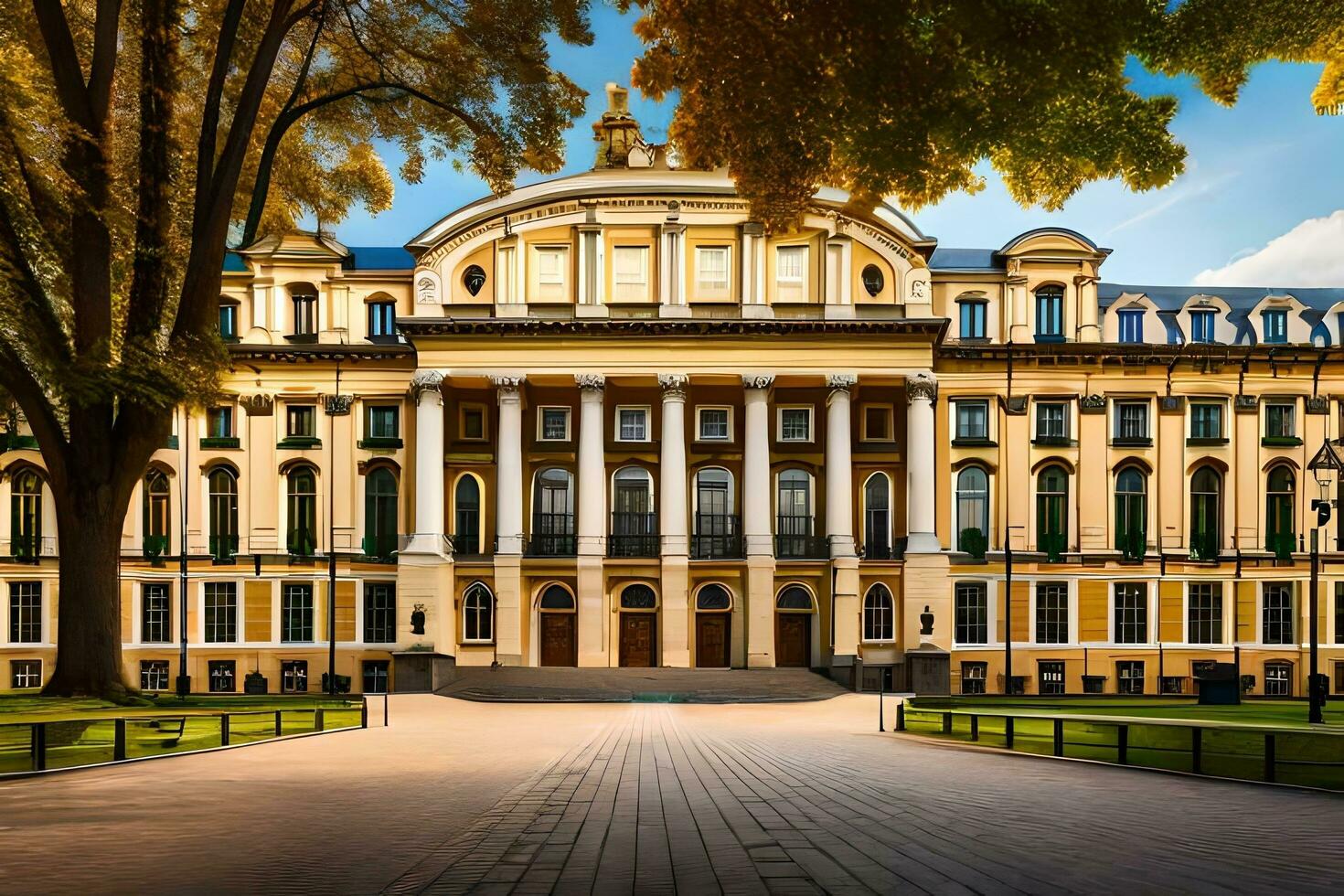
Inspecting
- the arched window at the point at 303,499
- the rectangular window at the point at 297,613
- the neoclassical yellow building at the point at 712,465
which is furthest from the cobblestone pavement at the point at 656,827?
the arched window at the point at 303,499

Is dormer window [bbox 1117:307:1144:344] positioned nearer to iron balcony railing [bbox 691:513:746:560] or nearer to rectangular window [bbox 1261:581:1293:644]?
rectangular window [bbox 1261:581:1293:644]

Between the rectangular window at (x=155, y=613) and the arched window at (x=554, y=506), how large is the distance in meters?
16.7

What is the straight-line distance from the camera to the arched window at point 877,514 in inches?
1813

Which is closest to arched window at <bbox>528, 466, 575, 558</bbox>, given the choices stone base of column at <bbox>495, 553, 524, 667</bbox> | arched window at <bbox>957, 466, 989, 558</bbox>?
stone base of column at <bbox>495, 553, 524, 667</bbox>

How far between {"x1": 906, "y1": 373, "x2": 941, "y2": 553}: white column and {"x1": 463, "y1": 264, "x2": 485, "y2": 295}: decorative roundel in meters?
19.6

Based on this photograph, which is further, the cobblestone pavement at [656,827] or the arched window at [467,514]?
the arched window at [467,514]

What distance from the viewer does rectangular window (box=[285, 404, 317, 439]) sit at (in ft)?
154

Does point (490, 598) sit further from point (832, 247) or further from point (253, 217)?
point (253, 217)

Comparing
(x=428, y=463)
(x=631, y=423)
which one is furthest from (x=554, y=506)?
(x=428, y=463)

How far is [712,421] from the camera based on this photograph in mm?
46781

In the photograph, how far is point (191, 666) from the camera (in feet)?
146

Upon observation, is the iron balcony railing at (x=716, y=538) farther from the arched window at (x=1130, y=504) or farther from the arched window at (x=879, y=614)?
the arched window at (x=1130, y=504)

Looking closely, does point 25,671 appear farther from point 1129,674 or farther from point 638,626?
point 1129,674

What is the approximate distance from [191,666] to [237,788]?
36.2m
